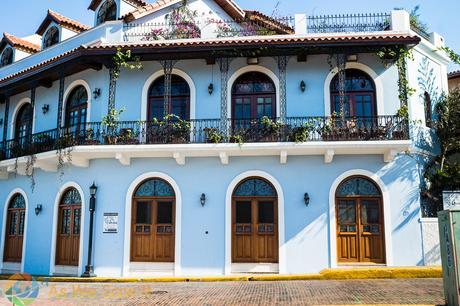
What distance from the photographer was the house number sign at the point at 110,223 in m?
14.3

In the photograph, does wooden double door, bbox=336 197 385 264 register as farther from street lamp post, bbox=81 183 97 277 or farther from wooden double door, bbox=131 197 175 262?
street lamp post, bbox=81 183 97 277

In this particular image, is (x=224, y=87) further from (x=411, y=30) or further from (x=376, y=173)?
(x=411, y=30)

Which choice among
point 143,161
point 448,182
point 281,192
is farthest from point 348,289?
point 143,161

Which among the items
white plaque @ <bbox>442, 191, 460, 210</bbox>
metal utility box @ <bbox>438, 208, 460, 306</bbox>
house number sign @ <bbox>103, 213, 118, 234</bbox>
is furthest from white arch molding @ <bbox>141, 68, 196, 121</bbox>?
metal utility box @ <bbox>438, 208, 460, 306</bbox>

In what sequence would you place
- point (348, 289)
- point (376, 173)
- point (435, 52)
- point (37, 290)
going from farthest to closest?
point (435, 52) → point (376, 173) → point (37, 290) → point (348, 289)

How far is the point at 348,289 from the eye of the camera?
1084cm

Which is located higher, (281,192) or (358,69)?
(358,69)

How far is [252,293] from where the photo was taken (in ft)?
35.4

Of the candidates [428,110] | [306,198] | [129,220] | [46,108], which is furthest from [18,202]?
[428,110]

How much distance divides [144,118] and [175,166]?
2008mm

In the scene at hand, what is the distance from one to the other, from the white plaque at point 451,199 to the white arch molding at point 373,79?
315 cm

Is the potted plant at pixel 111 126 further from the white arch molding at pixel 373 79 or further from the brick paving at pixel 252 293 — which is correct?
the white arch molding at pixel 373 79

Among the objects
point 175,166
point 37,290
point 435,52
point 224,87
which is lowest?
point 37,290

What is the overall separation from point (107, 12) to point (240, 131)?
794 cm
